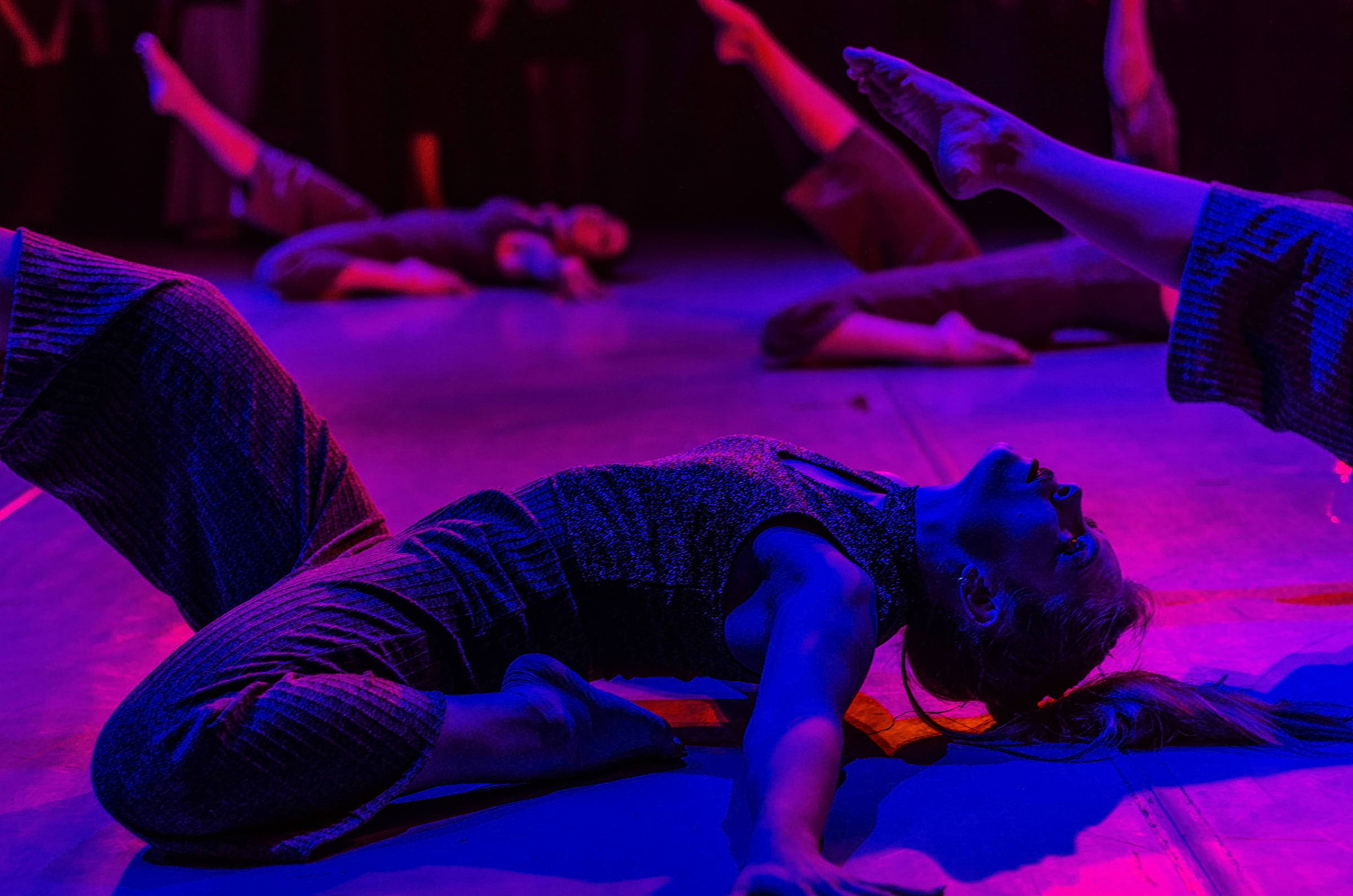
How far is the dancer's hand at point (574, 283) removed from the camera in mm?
4664

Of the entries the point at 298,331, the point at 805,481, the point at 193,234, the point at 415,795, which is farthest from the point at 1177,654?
the point at 193,234

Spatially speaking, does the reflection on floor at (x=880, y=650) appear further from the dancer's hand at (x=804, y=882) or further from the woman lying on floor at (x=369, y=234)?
the woman lying on floor at (x=369, y=234)

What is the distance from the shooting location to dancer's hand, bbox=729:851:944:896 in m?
0.93

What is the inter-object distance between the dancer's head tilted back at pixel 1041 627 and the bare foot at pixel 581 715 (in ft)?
1.03

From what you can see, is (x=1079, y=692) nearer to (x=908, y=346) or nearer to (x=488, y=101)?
(x=908, y=346)

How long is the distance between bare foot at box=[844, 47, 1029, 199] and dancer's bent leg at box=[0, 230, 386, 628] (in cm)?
85

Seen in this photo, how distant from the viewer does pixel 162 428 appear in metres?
1.39

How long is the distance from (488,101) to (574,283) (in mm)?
1681

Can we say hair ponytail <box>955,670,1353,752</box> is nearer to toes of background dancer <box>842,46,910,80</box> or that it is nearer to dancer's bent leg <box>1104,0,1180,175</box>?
toes of background dancer <box>842,46,910,80</box>

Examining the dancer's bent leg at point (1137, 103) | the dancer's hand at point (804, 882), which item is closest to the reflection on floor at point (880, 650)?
the dancer's hand at point (804, 882)

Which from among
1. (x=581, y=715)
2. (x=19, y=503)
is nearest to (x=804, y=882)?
(x=581, y=715)

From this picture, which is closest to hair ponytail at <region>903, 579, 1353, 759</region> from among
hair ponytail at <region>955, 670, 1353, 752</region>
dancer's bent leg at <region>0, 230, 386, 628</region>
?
hair ponytail at <region>955, 670, 1353, 752</region>

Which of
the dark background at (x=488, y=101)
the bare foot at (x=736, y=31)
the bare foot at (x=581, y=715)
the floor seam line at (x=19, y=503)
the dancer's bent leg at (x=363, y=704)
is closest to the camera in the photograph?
the dancer's bent leg at (x=363, y=704)

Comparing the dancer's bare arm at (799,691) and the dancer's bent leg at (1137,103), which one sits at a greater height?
the dancer's bent leg at (1137,103)
